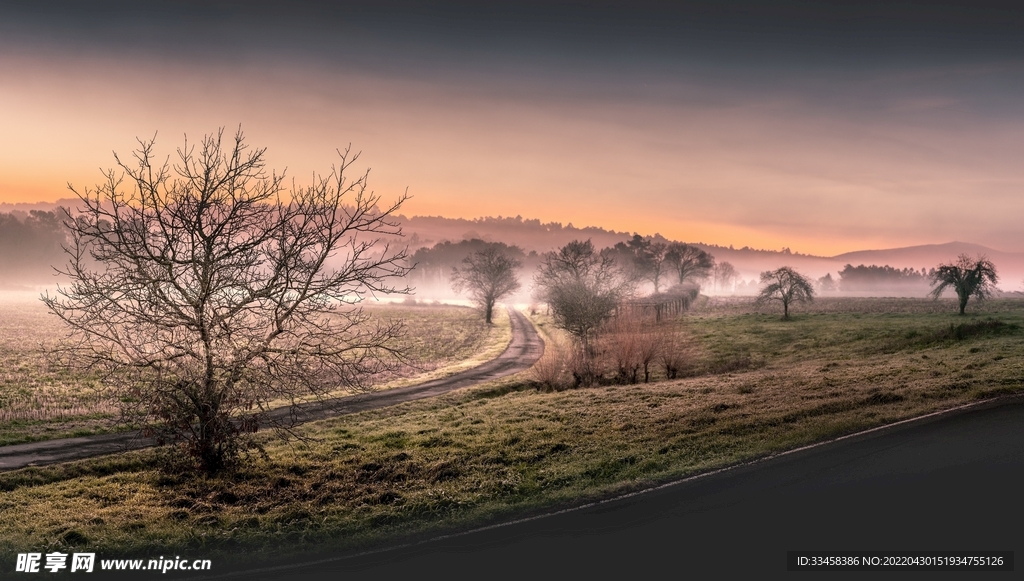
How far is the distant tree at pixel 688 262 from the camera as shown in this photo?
116 meters

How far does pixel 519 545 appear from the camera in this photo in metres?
10.3

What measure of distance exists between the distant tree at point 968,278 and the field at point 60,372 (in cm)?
3823

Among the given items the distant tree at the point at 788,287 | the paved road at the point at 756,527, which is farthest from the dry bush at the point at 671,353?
the distant tree at the point at 788,287

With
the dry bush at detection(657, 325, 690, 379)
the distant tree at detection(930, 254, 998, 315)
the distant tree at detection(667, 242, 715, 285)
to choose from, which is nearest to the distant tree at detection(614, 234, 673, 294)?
the distant tree at detection(667, 242, 715, 285)

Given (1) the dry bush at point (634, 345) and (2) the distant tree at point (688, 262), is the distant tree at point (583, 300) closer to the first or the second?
(1) the dry bush at point (634, 345)

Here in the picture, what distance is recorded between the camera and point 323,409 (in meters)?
24.4

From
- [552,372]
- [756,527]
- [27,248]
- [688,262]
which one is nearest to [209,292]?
[756,527]

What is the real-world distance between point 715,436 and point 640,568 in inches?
299

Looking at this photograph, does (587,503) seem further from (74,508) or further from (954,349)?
(954,349)

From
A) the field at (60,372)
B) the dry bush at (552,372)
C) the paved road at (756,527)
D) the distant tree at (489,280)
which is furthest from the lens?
the distant tree at (489,280)

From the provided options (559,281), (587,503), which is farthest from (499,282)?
(587,503)

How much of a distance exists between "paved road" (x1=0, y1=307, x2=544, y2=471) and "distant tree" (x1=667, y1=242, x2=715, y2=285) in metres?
75.2

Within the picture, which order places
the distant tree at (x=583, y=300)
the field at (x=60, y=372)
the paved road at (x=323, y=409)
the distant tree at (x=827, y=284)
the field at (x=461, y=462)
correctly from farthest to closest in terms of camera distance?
1. the distant tree at (x=827, y=284)
2. the distant tree at (x=583, y=300)
3. the field at (x=60, y=372)
4. the paved road at (x=323, y=409)
5. the field at (x=461, y=462)

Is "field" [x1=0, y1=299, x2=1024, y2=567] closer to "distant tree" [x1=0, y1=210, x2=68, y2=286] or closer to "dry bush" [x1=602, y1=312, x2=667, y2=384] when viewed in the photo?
"dry bush" [x1=602, y1=312, x2=667, y2=384]
